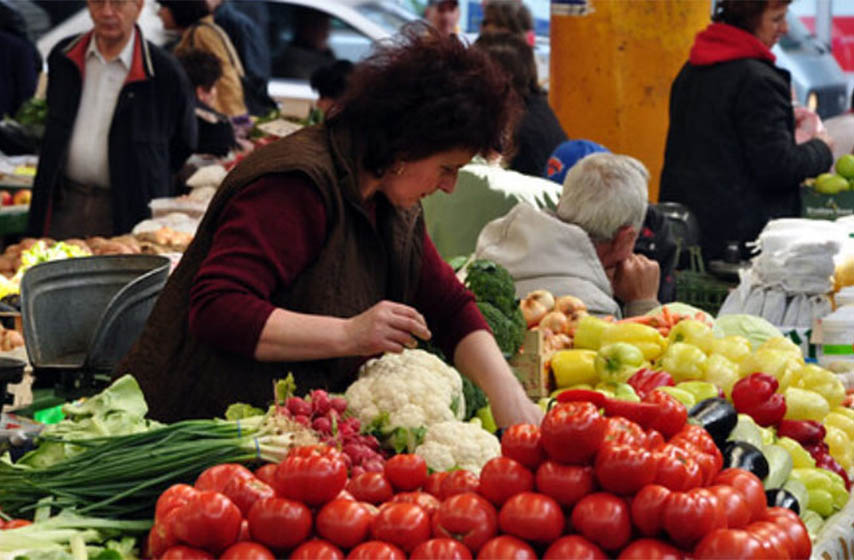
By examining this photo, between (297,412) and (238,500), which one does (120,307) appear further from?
(238,500)

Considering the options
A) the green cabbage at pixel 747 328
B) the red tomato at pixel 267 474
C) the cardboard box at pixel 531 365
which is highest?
the red tomato at pixel 267 474

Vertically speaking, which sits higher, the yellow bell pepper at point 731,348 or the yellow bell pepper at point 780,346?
the yellow bell pepper at point 731,348

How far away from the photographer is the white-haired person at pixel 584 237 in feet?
16.9

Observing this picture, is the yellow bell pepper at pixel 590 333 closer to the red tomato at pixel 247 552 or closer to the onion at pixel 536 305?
the onion at pixel 536 305

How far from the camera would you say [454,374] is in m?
3.21

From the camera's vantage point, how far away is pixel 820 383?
3854 millimetres

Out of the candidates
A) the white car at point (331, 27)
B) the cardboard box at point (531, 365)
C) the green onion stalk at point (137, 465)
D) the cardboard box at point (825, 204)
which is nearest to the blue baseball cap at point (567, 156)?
the cardboard box at point (825, 204)

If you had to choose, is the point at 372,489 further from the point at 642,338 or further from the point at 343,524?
the point at 642,338

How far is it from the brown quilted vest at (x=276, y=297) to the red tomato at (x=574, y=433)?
110 cm

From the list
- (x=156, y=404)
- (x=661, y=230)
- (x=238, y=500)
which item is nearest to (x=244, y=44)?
(x=661, y=230)

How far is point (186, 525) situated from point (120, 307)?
200 cm

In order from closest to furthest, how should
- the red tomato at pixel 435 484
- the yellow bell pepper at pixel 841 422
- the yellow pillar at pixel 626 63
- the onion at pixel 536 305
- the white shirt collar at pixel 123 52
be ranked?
the red tomato at pixel 435 484 → the yellow bell pepper at pixel 841 422 → the onion at pixel 536 305 → the white shirt collar at pixel 123 52 → the yellow pillar at pixel 626 63

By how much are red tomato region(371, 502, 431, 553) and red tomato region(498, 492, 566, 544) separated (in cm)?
13

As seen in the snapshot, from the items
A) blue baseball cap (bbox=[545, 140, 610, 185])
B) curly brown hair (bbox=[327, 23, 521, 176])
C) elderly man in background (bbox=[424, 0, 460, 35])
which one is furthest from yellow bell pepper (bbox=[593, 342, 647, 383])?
elderly man in background (bbox=[424, 0, 460, 35])
